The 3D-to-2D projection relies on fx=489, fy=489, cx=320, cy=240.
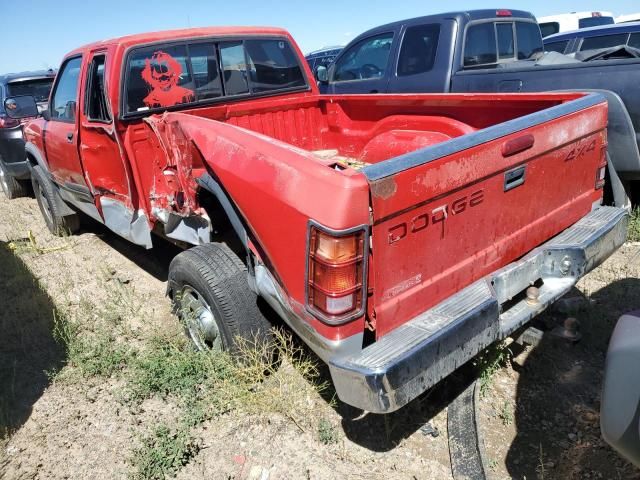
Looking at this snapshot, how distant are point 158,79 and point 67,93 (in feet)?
4.52

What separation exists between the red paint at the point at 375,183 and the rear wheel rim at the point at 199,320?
0.54m

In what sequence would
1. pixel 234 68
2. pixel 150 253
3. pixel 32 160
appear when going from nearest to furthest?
pixel 234 68 < pixel 150 253 < pixel 32 160

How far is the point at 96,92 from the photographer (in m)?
3.71

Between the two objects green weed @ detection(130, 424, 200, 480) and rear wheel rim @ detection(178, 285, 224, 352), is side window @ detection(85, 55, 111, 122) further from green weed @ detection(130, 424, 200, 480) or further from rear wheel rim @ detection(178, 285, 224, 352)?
green weed @ detection(130, 424, 200, 480)

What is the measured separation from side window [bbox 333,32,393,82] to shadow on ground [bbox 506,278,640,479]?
3957mm

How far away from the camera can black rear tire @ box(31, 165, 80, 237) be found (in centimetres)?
524

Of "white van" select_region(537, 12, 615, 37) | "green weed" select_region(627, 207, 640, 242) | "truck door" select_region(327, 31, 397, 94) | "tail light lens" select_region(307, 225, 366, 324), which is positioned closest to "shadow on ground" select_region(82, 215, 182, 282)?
"tail light lens" select_region(307, 225, 366, 324)

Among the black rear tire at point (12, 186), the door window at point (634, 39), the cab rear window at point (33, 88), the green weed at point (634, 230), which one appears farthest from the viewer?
the door window at point (634, 39)

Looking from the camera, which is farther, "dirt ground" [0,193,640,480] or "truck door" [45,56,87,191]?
"truck door" [45,56,87,191]

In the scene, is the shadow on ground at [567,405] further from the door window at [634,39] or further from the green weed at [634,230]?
the door window at [634,39]

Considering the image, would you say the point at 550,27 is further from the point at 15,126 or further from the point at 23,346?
the point at 23,346

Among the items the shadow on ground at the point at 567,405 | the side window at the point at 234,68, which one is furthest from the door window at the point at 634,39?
the side window at the point at 234,68

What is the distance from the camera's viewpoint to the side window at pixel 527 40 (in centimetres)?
602

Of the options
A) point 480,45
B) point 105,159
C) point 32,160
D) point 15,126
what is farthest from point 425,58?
point 15,126
